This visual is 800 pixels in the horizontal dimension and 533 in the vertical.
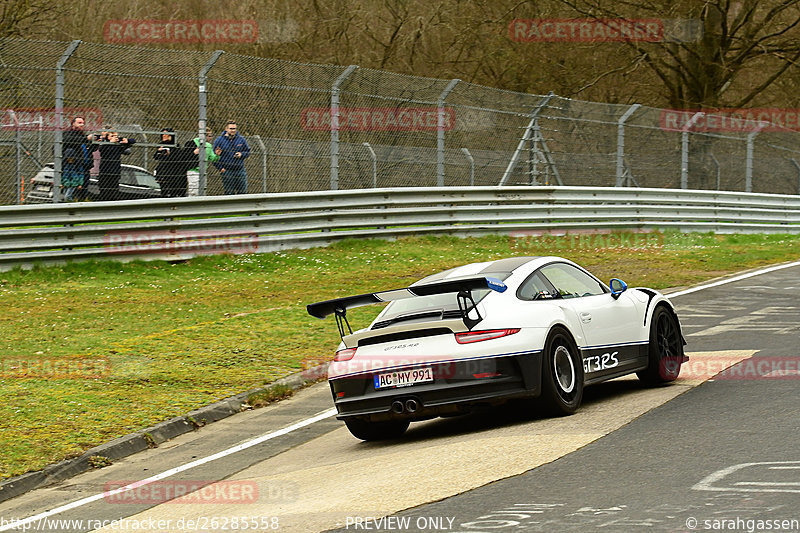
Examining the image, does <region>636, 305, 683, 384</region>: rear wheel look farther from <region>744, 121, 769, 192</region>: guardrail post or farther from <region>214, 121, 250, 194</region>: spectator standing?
<region>744, 121, 769, 192</region>: guardrail post

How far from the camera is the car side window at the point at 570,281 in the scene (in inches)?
370

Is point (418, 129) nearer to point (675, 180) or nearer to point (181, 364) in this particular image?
point (675, 180)

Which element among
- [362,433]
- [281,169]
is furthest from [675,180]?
[362,433]

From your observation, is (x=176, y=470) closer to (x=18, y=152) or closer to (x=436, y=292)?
(x=436, y=292)

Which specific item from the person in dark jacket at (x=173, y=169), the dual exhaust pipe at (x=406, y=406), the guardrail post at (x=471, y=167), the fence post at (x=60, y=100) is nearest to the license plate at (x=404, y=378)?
the dual exhaust pipe at (x=406, y=406)

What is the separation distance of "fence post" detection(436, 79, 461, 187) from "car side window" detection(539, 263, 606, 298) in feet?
41.3

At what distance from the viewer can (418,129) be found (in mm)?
22016

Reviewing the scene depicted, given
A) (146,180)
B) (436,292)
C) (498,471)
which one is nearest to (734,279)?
(146,180)

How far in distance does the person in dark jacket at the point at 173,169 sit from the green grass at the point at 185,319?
134 cm

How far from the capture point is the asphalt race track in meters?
6.01

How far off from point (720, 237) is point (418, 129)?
26.7 feet

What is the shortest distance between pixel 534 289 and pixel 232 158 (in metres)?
11.2

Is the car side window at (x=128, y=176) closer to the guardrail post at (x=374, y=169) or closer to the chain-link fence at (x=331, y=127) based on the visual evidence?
the chain-link fence at (x=331, y=127)

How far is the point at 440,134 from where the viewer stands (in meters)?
22.2
